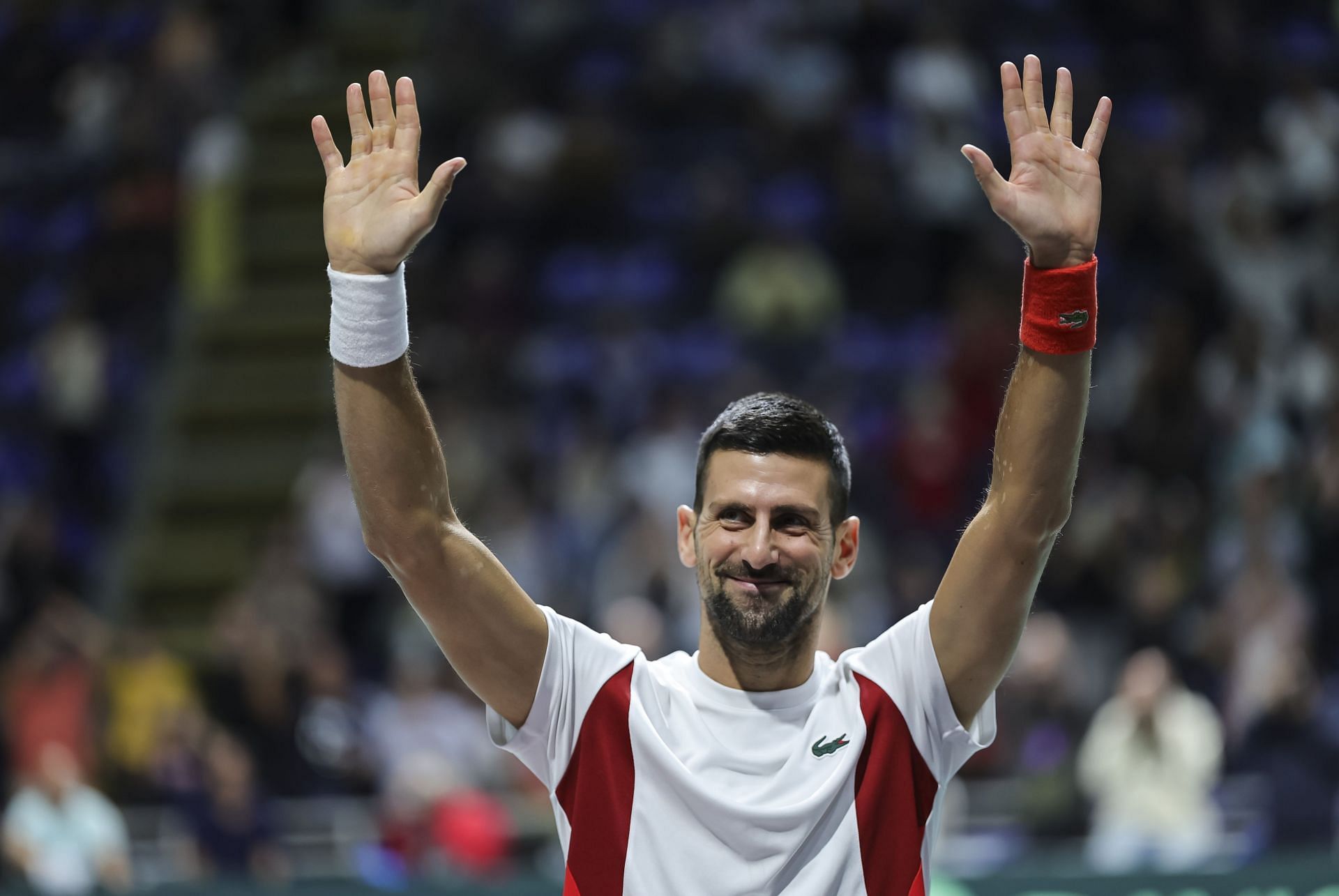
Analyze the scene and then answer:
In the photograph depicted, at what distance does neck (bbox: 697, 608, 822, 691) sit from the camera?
3609 millimetres

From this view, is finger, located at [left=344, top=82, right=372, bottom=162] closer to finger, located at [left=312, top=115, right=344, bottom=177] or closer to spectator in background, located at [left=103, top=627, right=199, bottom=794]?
finger, located at [left=312, top=115, right=344, bottom=177]

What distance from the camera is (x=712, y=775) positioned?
353 centimetres

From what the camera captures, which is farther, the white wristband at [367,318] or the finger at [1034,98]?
the finger at [1034,98]

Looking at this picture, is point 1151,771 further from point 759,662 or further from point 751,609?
point 751,609

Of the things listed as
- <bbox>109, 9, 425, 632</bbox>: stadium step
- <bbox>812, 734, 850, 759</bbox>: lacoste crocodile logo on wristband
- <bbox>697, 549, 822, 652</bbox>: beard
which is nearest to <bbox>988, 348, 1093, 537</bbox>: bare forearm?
→ <bbox>697, 549, 822, 652</bbox>: beard

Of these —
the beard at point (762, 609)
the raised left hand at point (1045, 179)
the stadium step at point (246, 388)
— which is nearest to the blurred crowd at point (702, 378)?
the stadium step at point (246, 388)

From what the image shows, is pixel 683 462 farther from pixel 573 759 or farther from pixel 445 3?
pixel 573 759

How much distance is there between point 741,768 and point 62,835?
6325 mm

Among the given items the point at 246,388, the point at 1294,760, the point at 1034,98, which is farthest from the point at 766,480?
the point at 246,388

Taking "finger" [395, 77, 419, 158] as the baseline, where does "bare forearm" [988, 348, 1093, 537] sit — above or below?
below

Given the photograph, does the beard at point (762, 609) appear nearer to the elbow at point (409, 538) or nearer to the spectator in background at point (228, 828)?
the elbow at point (409, 538)

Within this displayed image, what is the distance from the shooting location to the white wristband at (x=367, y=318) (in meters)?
3.41

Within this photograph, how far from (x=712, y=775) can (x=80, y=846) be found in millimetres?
6251

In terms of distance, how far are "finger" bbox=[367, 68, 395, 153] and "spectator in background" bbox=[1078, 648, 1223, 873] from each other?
6032mm
